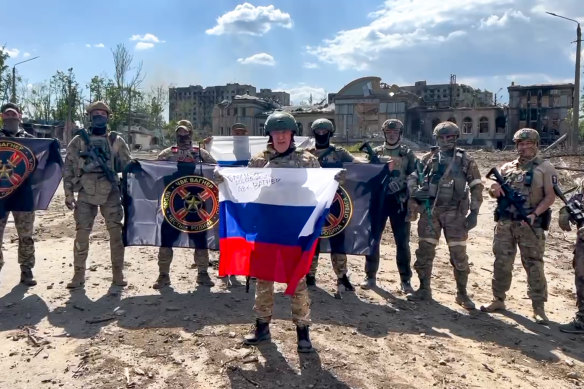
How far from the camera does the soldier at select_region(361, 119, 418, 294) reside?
23.3 feet

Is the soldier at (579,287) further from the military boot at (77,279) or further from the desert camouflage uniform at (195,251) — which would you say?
the military boot at (77,279)

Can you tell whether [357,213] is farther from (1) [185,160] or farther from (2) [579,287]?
(2) [579,287]

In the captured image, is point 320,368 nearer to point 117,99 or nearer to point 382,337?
point 382,337

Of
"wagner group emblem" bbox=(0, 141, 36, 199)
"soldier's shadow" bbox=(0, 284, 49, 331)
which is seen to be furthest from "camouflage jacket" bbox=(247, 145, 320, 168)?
"wagner group emblem" bbox=(0, 141, 36, 199)

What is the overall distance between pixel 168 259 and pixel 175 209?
0.78 meters

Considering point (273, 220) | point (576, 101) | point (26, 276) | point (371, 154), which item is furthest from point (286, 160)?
point (576, 101)

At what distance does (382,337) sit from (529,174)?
2892 millimetres

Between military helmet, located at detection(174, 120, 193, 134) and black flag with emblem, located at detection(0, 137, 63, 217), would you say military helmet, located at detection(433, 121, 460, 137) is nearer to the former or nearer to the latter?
military helmet, located at detection(174, 120, 193, 134)

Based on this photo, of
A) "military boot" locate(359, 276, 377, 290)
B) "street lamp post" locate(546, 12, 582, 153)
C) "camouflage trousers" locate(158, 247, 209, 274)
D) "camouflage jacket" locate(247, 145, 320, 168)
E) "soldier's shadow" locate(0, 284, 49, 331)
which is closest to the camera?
"camouflage jacket" locate(247, 145, 320, 168)

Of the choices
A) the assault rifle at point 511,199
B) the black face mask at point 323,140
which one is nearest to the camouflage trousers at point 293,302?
the black face mask at point 323,140

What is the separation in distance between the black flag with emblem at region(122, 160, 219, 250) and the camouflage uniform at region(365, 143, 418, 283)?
2.50m

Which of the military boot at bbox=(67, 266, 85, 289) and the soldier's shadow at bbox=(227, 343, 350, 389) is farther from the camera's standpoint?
the military boot at bbox=(67, 266, 85, 289)

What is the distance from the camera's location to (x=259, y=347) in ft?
16.6

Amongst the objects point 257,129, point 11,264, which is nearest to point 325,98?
point 257,129
